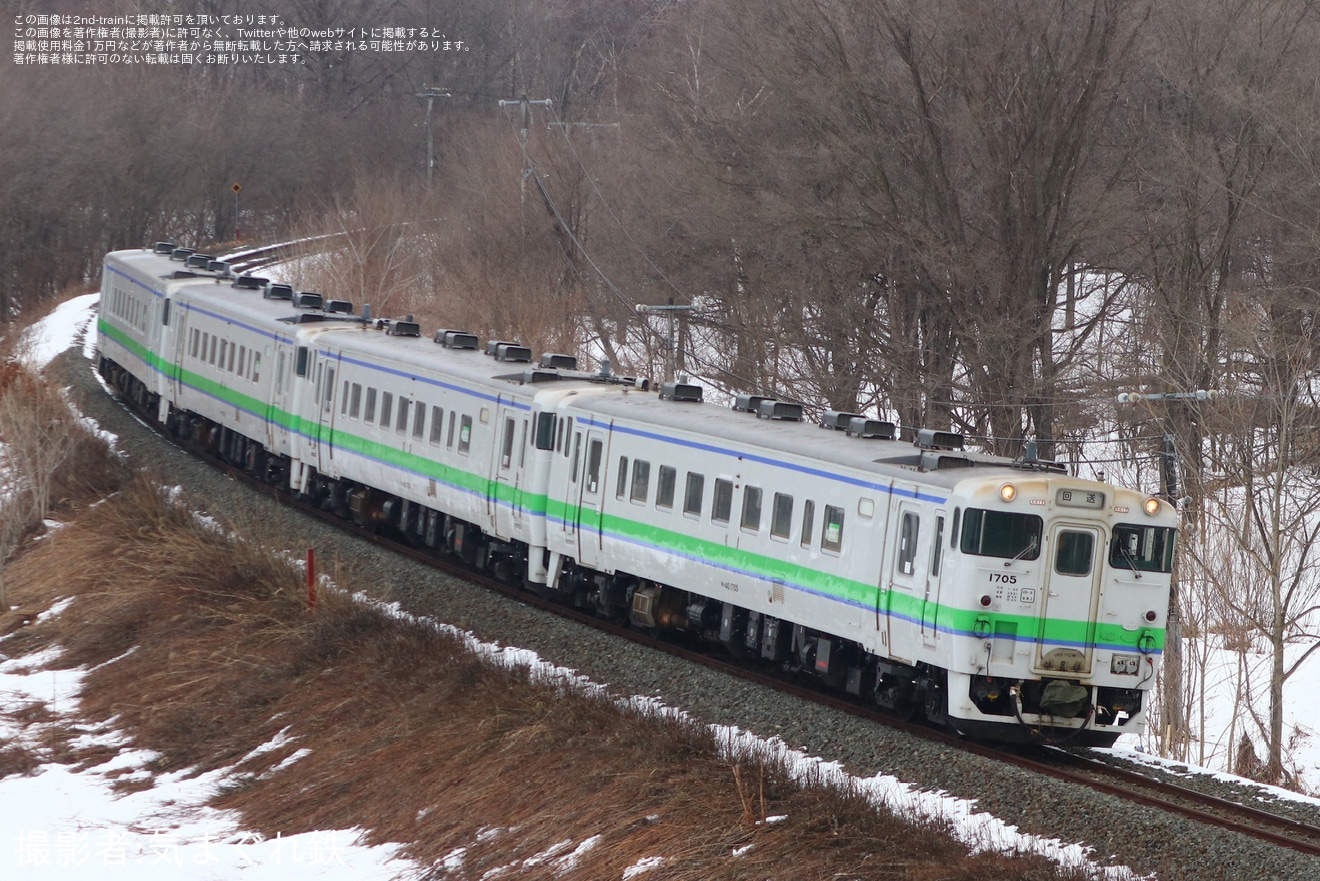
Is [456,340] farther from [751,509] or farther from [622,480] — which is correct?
[751,509]

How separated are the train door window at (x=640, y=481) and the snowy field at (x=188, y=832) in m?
2.18

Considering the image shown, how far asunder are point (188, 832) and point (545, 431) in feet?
21.3

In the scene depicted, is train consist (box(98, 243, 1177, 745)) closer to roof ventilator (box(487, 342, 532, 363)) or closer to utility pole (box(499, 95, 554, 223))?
roof ventilator (box(487, 342, 532, 363))

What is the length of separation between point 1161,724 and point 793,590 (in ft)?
29.2

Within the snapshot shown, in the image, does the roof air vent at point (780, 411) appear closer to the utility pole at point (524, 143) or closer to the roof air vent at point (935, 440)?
the roof air vent at point (935, 440)

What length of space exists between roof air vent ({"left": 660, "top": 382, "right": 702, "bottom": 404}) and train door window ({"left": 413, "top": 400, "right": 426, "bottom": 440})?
4672 millimetres

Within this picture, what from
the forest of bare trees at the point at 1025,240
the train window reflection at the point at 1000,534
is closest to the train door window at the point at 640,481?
the train window reflection at the point at 1000,534

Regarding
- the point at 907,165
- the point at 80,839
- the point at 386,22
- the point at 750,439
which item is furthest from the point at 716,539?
the point at 386,22

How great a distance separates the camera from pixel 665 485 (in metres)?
17.9

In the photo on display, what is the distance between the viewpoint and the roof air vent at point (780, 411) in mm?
17672

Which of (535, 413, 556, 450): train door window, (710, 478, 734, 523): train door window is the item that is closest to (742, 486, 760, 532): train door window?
(710, 478, 734, 523): train door window

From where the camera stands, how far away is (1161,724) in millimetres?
22281

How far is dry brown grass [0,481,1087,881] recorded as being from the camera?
11930mm

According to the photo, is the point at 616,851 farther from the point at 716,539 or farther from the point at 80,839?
the point at 80,839
